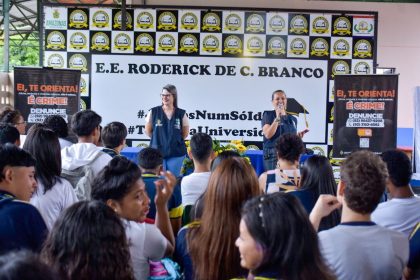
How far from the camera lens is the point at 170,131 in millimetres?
6031

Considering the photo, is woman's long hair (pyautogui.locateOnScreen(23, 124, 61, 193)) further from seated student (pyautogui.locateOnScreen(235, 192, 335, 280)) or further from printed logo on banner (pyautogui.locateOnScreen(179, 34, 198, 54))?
printed logo on banner (pyautogui.locateOnScreen(179, 34, 198, 54))

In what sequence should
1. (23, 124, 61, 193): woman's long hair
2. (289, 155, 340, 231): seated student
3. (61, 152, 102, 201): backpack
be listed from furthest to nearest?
(61, 152, 102, 201): backpack < (289, 155, 340, 231): seated student < (23, 124, 61, 193): woman's long hair

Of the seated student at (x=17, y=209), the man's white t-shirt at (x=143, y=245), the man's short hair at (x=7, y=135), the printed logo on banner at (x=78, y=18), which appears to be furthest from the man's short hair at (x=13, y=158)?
the printed logo on banner at (x=78, y=18)

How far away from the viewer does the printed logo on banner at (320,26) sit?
7043 mm

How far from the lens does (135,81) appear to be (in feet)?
23.5

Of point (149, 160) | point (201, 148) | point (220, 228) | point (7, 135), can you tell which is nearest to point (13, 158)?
point (220, 228)

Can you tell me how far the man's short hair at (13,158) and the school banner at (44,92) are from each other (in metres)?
4.55

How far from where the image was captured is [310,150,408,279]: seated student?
174 centimetres

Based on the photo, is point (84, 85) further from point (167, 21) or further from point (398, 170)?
point (398, 170)

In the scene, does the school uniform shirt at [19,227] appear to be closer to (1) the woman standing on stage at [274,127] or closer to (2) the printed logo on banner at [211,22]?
(1) the woman standing on stage at [274,127]

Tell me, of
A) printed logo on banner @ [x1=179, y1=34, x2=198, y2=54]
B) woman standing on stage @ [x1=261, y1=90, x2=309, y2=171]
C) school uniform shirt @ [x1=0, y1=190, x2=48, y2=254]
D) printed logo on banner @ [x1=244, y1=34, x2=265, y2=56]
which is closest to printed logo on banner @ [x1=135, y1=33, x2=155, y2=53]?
printed logo on banner @ [x1=179, y1=34, x2=198, y2=54]

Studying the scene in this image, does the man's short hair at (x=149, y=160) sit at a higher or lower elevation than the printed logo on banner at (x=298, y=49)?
lower

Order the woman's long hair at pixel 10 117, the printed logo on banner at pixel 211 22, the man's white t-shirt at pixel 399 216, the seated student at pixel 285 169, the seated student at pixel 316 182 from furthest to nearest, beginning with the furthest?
the printed logo on banner at pixel 211 22
the woman's long hair at pixel 10 117
the seated student at pixel 285 169
the seated student at pixel 316 182
the man's white t-shirt at pixel 399 216

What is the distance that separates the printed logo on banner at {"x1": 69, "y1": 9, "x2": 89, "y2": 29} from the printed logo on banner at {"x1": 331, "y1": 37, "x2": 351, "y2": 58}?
3.14 m
